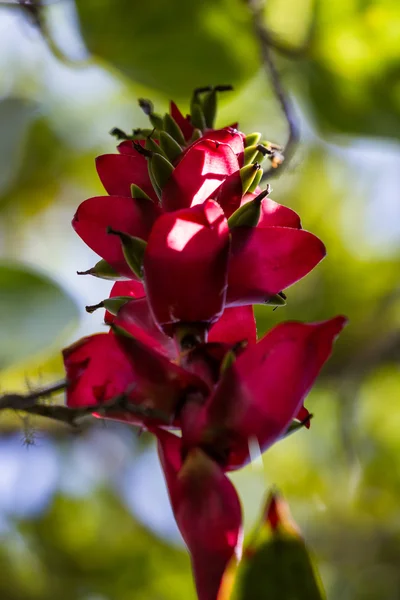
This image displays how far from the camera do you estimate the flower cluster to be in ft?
1.45

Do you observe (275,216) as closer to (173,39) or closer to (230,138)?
(230,138)

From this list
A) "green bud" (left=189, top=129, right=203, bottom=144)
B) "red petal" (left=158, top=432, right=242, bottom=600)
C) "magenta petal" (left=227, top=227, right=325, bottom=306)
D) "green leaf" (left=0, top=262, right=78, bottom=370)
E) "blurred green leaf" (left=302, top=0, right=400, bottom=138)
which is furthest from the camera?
"blurred green leaf" (left=302, top=0, right=400, bottom=138)

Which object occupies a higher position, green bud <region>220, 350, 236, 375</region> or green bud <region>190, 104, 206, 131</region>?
green bud <region>190, 104, 206, 131</region>

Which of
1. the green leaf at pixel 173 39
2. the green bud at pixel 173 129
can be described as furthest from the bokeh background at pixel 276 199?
the green bud at pixel 173 129

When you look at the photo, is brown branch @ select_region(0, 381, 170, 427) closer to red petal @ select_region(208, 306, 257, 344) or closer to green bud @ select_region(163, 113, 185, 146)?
red petal @ select_region(208, 306, 257, 344)

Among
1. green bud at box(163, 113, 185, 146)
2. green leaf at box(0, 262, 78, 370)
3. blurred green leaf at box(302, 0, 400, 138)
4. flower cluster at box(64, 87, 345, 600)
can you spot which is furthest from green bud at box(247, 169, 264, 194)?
blurred green leaf at box(302, 0, 400, 138)

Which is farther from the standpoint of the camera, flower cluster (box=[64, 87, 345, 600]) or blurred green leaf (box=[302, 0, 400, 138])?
blurred green leaf (box=[302, 0, 400, 138])

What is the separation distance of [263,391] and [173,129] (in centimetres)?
30

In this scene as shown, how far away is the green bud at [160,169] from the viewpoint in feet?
1.87

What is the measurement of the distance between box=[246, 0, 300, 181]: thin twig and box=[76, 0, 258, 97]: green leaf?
2cm

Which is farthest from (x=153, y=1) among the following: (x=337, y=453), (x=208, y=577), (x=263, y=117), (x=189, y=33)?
(x=337, y=453)

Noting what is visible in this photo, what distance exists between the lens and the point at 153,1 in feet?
3.78

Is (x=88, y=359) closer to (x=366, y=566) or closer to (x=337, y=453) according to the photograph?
(x=366, y=566)

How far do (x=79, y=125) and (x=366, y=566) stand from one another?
1.20 m
